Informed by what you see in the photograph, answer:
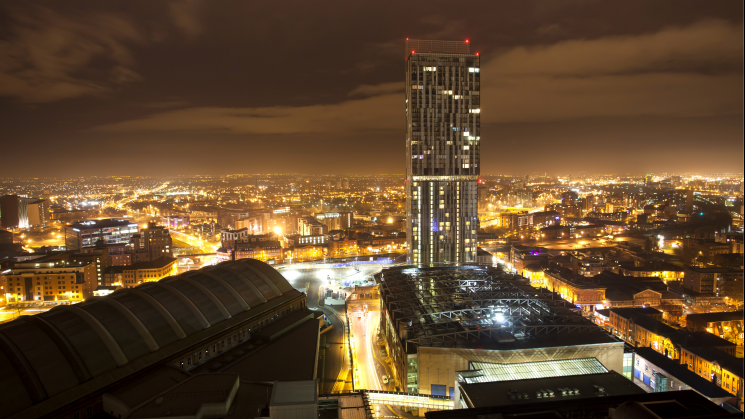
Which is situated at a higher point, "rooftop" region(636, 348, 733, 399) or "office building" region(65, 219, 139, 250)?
"office building" region(65, 219, 139, 250)

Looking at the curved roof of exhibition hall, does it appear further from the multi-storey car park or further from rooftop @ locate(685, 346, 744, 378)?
rooftop @ locate(685, 346, 744, 378)

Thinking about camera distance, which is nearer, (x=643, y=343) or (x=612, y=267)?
(x=643, y=343)

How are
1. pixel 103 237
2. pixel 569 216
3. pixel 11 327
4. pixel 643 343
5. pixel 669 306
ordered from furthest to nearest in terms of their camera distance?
pixel 569 216, pixel 103 237, pixel 669 306, pixel 643 343, pixel 11 327

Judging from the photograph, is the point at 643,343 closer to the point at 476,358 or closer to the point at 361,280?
the point at 476,358

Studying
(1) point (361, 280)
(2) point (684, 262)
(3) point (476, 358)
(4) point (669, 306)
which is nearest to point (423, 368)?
(3) point (476, 358)

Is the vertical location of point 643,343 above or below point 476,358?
below

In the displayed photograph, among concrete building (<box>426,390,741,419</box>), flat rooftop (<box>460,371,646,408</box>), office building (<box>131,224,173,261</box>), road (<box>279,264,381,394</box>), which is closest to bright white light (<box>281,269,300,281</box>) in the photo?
road (<box>279,264,381,394</box>)

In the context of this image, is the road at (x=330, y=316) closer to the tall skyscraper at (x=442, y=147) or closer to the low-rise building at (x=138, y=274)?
the tall skyscraper at (x=442, y=147)

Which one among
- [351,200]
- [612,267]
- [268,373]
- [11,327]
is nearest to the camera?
[11,327]

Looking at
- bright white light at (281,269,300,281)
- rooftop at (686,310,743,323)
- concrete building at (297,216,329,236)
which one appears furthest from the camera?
concrete building at (297,216,329,236)
